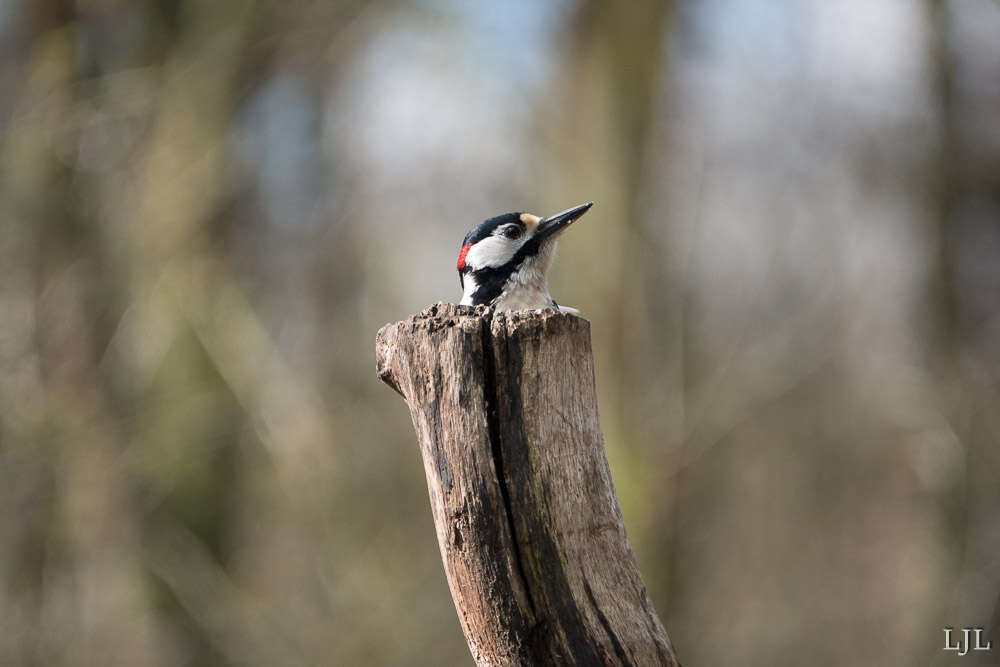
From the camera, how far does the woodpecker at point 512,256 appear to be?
3.95 meters

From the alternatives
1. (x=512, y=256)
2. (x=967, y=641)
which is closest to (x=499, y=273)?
(x=512, y=256)

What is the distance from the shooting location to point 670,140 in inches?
320

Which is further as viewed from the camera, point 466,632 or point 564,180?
point 564,180

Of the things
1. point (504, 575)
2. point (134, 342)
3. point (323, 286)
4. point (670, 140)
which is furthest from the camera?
point (323, 286)

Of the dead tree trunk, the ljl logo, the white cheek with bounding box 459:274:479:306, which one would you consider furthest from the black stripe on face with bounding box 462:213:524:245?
the ljl logo

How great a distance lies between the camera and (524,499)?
7.06ft

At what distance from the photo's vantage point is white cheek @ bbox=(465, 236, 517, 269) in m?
4.04

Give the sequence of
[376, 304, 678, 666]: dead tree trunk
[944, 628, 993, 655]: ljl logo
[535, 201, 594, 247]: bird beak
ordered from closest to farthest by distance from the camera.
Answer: [376, 304, 678, 666]: dead tree trunk
[535, 201, 594, 247]: bird beak
[944, 628, 993, 655]: ljl logo

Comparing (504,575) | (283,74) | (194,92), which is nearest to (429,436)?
(504,575)

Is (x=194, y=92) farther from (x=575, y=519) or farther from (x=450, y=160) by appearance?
(x=575, y=519)

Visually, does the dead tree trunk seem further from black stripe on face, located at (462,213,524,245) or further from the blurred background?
the blurred background

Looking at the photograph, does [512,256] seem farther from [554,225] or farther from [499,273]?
[554,225]

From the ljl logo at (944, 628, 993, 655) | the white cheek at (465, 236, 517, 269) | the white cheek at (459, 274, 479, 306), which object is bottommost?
the ljl logo at (944, 628, 993, 655)

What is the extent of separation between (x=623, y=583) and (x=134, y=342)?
639 cm
